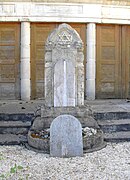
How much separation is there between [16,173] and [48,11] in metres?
6.66

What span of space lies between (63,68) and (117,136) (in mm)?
1770

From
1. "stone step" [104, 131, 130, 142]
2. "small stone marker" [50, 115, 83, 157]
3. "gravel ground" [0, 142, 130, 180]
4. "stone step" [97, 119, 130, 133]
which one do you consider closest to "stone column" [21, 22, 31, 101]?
"stone step" [97, 119, 130, 133]

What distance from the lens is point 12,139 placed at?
6.30m

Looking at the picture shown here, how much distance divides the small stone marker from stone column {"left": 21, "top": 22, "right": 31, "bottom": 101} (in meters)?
4.86

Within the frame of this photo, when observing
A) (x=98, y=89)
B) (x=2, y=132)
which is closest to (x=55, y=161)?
(x=2, y=132)

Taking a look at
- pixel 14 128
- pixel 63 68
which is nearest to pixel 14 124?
pixel 14 128

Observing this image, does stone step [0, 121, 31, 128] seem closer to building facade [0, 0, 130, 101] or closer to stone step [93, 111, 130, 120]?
stone step [93, 111, 130, 120]

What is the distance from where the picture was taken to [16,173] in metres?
4.59

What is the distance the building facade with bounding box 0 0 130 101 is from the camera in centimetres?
1012

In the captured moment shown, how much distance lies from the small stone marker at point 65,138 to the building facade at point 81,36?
4892 millimetres

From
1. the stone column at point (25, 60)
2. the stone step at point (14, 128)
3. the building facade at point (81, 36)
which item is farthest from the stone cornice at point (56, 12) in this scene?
the stone step at point (14, 128)

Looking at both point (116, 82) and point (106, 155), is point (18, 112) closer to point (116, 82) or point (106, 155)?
point (106, 155)

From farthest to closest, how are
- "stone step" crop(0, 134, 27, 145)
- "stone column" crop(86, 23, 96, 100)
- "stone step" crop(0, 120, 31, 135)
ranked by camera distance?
"stone column" crop(86, 23, 96, 100) < "stone step" crop(0, 120, 31, 135) < "stone step" crop(0, 134, 27, 145)

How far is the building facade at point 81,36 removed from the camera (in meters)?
10.1
